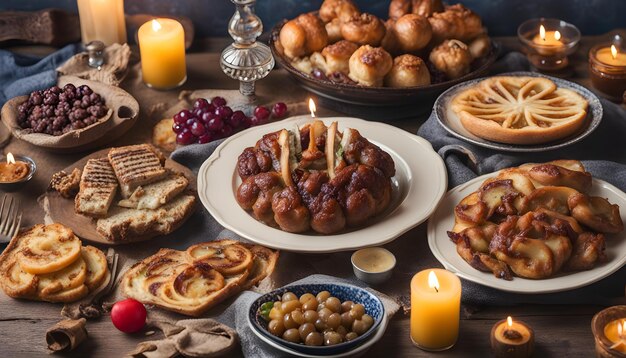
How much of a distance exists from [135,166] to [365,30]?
4.04 ft

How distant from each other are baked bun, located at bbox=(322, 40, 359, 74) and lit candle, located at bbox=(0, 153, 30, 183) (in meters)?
1.35

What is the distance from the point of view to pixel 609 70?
4.14 meters

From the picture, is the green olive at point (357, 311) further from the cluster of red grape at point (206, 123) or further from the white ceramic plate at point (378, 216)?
the cluster of red grape at point (206, 123)

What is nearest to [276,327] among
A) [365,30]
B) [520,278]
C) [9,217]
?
[520,278]

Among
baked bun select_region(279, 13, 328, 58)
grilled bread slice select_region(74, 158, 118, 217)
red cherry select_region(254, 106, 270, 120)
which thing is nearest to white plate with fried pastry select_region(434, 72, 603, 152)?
baked bun select_region(279, 13, 328, 58)

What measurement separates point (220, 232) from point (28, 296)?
0.72 meters

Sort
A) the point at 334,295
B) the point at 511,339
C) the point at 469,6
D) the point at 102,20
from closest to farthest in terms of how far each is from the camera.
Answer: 1. the point at 511,339
2. the point at 334,295
3. the point at 102,20
4. the point at 469,6

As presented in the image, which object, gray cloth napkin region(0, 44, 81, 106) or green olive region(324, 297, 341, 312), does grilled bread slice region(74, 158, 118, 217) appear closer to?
gray cloth napkin region(0, 44, 81, 106)

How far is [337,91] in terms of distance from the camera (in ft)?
13.3

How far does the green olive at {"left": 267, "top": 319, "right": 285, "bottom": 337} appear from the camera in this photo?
277cm

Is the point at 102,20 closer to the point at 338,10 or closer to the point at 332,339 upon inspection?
the point at 338,10

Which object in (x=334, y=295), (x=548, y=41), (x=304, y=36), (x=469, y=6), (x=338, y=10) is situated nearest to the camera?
(x=334, y=295)

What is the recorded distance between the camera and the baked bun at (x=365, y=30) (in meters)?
4.15

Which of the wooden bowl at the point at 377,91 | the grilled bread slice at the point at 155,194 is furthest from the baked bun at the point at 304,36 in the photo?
the grilled bread slice at the point at 155,194
